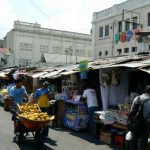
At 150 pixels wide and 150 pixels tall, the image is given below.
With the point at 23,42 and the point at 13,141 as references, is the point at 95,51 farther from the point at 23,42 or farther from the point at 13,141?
the point at 13,141

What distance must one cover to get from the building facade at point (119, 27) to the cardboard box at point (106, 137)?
20156mm

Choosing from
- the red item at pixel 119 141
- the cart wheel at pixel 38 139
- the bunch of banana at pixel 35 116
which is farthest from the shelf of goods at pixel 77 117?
the cart wheel at pixel 38 139

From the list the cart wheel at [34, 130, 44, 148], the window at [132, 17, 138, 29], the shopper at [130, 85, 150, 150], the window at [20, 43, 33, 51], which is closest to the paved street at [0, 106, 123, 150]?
the cart wheel at [34, 130, 44, 148]

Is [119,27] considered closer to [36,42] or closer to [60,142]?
[36,42]

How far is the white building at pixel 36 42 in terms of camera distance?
197ft

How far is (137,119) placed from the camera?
26.0ft

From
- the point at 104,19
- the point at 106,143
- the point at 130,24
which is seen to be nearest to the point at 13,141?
the point at 106,143

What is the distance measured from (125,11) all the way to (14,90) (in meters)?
26.7

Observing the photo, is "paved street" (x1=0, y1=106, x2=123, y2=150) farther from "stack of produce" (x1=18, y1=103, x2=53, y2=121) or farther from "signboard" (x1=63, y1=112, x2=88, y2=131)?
"stack of produce" (x1=18, y1=103, x2=53, y2=121)

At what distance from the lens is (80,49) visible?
65938mm

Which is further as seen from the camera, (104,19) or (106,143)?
(104,19)

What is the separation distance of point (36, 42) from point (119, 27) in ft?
83.8

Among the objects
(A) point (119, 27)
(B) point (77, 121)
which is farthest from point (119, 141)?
(A) point (119, 27)

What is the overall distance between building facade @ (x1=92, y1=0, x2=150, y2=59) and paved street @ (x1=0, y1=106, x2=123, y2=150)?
19.6 metres
